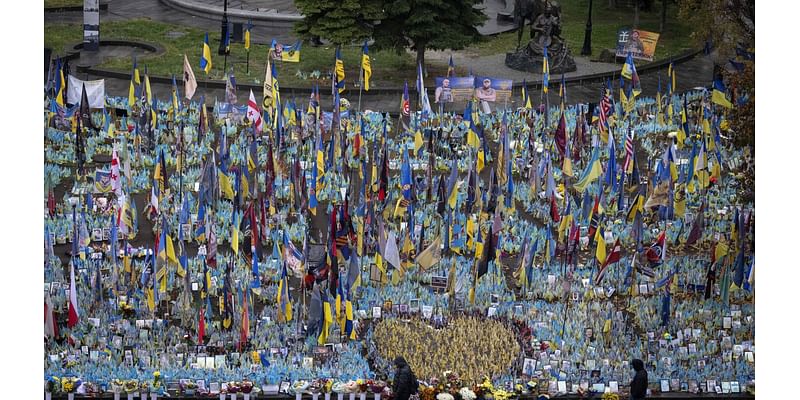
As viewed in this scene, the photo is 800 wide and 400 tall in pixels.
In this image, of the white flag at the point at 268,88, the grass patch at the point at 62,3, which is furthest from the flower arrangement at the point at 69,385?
the grass patch at the point at 62,3

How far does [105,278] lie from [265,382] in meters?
5.15

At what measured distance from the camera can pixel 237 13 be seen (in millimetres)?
53688

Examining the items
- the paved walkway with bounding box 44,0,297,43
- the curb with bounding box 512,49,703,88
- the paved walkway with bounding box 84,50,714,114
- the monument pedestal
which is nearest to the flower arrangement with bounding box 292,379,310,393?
the paved walkway with bounding box 84,50,714,114

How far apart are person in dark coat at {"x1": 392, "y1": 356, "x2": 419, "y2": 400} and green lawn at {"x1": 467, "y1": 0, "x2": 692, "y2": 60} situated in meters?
27.4

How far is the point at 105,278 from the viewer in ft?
86.5

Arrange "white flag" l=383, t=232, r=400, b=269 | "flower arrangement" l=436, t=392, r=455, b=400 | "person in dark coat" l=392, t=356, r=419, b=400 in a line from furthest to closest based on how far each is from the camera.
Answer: "white flag" l=383, t=232, r=400, b=269
"flower arrangement" l=436, t=392, r=455, b=400
"person in dark coat" l=392, t=356, r=419, b=400

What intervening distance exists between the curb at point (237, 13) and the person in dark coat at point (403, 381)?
3236 centimetres

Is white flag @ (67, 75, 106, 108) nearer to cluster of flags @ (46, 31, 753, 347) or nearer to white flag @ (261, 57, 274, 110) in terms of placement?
cluster of flags @ (46, 31, 753, 347)

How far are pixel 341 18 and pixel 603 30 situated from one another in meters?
13.1

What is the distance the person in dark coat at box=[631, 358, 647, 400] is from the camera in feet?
71.2

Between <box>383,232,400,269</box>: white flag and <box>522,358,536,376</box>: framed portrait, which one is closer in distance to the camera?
<box>522,358,536,376</box>: framed portrait

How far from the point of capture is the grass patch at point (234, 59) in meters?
44.5

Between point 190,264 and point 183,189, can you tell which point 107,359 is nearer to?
point 190,264

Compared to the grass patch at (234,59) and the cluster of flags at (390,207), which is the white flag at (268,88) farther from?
the grass patch at (234,59)
